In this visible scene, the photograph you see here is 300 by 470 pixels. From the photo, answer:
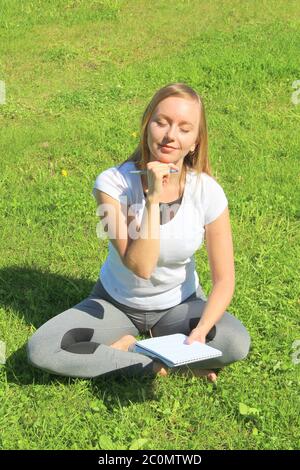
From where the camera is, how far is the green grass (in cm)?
363

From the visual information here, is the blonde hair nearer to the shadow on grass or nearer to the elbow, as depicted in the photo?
the elbow

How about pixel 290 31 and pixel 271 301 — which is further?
pixel 290 31

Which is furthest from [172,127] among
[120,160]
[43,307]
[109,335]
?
[120,160]

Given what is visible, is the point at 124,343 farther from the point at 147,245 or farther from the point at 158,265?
the point at 147,245

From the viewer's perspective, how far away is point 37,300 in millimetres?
4719

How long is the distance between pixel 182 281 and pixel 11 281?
1.55 metres

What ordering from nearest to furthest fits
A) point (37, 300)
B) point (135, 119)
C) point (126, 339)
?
point (126, 339), point (37, 300), point (135, 119)

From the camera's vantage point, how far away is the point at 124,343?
4.00 m

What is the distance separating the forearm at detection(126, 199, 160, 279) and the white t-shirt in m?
0.26

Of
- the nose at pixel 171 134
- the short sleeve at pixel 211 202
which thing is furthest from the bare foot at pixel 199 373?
the nose at pixel 171 134

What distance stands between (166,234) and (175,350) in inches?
26.9
